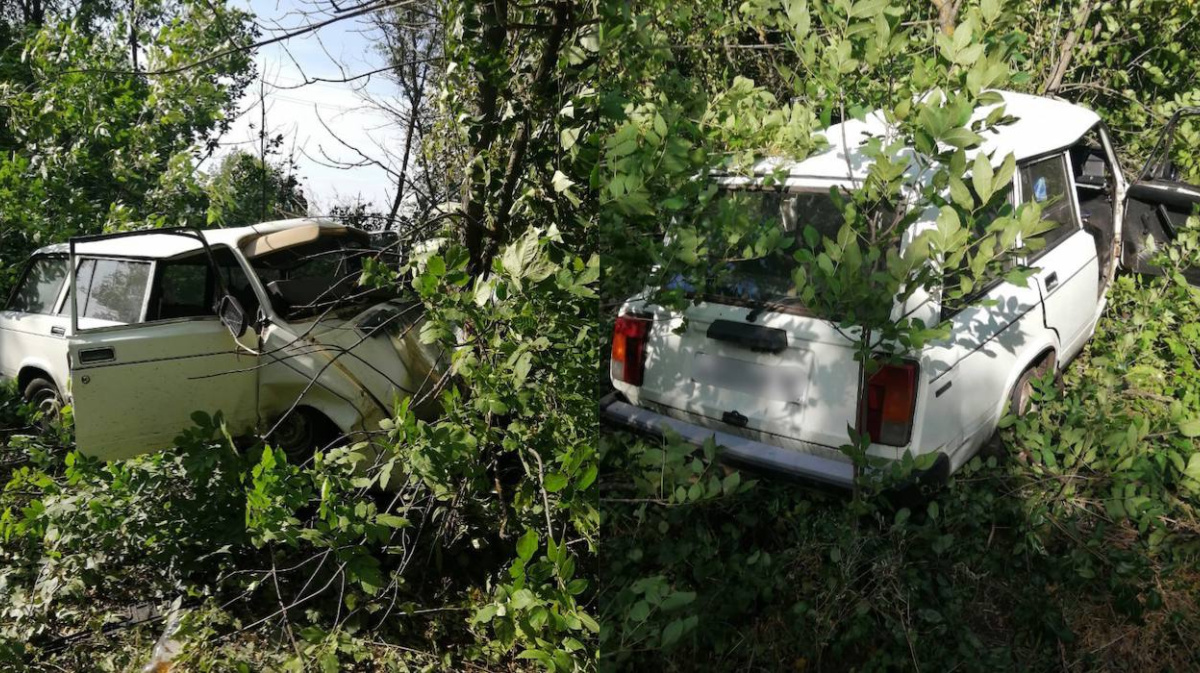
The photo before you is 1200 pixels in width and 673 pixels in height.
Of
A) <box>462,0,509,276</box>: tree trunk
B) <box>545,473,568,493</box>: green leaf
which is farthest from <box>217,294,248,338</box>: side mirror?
<box>545,473,568,493</box>: green leaf

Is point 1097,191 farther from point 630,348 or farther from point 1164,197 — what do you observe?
point 630,348

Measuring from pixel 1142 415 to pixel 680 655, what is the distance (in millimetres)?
1522

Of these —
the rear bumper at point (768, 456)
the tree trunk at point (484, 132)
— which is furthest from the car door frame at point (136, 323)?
the rear bumper at point (768, 456)

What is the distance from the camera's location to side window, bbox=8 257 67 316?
4250 millimetres

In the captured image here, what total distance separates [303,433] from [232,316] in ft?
1.92

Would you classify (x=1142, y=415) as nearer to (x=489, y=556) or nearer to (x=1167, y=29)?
(x=1167, y=29)

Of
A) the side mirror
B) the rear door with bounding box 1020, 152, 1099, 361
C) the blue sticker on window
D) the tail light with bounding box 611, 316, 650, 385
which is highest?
the blue sticker on window

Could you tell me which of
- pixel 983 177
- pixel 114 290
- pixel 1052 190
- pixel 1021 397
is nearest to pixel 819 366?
pixel 983 177

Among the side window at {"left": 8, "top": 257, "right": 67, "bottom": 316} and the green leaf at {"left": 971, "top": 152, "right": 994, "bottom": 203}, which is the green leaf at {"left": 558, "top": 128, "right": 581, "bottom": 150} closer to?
the green leaf at {"left": 971, "top": 152, "right": 994, "bottom": 203}

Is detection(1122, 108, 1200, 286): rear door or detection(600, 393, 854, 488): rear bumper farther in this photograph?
detection(1122, 108, 1200, 286): rear door

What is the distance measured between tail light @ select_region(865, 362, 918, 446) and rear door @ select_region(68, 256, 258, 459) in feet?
6.82

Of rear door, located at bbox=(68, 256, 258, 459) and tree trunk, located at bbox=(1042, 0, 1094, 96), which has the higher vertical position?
tree trunk, located at bbox=(1042, 0, 1094, 96)

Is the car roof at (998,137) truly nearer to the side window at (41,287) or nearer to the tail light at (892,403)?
the tail light at (892,403)

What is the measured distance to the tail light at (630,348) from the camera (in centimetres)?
232
